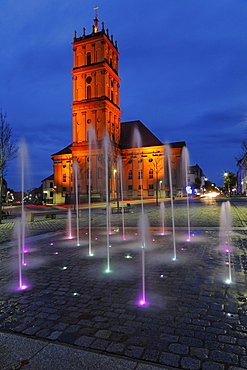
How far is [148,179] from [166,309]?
64177 millimetres

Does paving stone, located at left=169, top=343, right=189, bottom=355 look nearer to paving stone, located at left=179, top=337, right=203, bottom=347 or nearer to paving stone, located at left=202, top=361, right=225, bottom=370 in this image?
paving stone, located at left=179, top=337, right=203, bottom=347

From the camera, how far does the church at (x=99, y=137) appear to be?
58062 mm

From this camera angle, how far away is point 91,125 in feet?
192

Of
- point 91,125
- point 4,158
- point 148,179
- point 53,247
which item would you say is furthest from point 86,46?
point 53,247

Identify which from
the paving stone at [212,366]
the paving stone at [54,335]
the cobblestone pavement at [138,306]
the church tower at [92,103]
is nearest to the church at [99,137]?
the church tower at [92,103]

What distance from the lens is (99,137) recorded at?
58.7m

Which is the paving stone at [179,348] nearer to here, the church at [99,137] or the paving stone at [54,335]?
the paving stone at [54,335]

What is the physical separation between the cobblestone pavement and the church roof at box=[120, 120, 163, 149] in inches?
2381

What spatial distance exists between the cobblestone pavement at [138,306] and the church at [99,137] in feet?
148

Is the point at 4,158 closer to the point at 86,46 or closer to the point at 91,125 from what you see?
the point at 91,125

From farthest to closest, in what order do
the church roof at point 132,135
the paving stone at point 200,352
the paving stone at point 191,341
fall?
the church roof at point 132,135
the paving stone at point 191,341
the paving stone at point 200,352

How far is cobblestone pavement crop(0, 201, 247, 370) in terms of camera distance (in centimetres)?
276

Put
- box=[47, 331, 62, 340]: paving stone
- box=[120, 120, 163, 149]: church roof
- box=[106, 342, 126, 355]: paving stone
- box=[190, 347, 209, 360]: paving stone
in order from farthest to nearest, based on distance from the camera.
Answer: box=[120, 120, 163, 149]: church roof < box=[47, 331, 62, 340]: paving stone < box=[106, 342, 126, 355]: paving stone < box=[190, 347, 209, 360]: paving stone

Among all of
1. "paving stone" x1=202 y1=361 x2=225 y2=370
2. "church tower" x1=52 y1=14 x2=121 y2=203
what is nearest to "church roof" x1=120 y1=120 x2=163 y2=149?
"church tower" x1=52 y1=14 x2=121 y2=203
